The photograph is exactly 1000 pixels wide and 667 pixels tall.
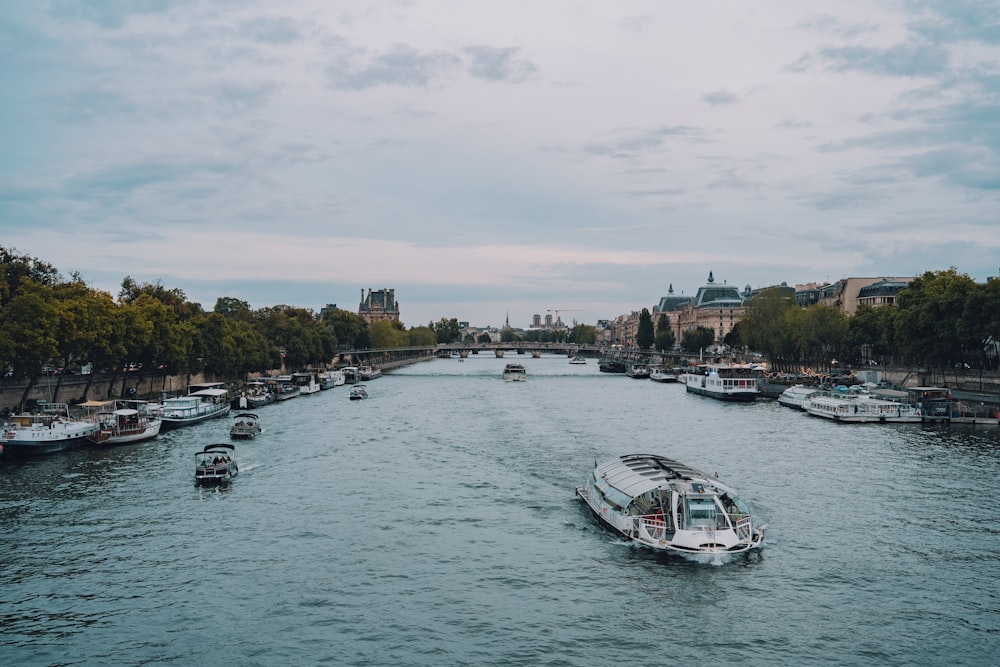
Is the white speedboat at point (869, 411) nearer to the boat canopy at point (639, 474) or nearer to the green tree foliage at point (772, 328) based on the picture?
the boat canopy at point (639, 474)

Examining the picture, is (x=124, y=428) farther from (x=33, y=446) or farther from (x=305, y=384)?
(x=305, y=384)

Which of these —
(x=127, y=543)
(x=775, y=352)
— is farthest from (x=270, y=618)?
(x=775, y=352)

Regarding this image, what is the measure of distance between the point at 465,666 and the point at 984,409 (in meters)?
81.6

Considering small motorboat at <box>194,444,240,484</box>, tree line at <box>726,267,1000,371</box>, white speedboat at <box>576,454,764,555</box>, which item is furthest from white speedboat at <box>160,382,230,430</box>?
tree line at <box>726,267,1000,371</box>

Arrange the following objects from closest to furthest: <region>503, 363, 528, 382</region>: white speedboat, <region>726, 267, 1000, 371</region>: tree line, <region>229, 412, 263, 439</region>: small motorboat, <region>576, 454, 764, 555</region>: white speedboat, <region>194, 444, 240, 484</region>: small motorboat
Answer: <region>576, 454, 764, 555</region>: white speedboat < <region>194, 444, 240, 484</region>: small motorboat < <region>229, 412, 263, 439</region>: small motorboat < <region>726, 267, 1000, 371</region>: tree line < <region>503, 363, 528, 382</region>: white speedboat

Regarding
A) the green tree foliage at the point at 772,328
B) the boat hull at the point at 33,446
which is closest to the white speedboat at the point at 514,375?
the green tree foliage at the point at 772,328

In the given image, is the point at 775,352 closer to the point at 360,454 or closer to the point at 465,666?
the point at 360,454

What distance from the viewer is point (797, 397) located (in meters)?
112

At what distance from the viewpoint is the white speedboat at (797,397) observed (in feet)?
360

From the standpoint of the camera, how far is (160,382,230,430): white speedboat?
288ft

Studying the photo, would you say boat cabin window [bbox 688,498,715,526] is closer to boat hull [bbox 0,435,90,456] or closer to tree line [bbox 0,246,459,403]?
boat hull [bbox 0,435,90,456]

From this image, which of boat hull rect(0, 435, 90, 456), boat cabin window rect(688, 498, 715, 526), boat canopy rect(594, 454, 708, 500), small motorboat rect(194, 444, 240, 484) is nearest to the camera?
boat cabin window rect(688, 498, 715, 526)

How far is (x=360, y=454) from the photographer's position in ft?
226

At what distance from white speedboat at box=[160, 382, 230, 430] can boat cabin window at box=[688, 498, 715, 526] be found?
6168cm
